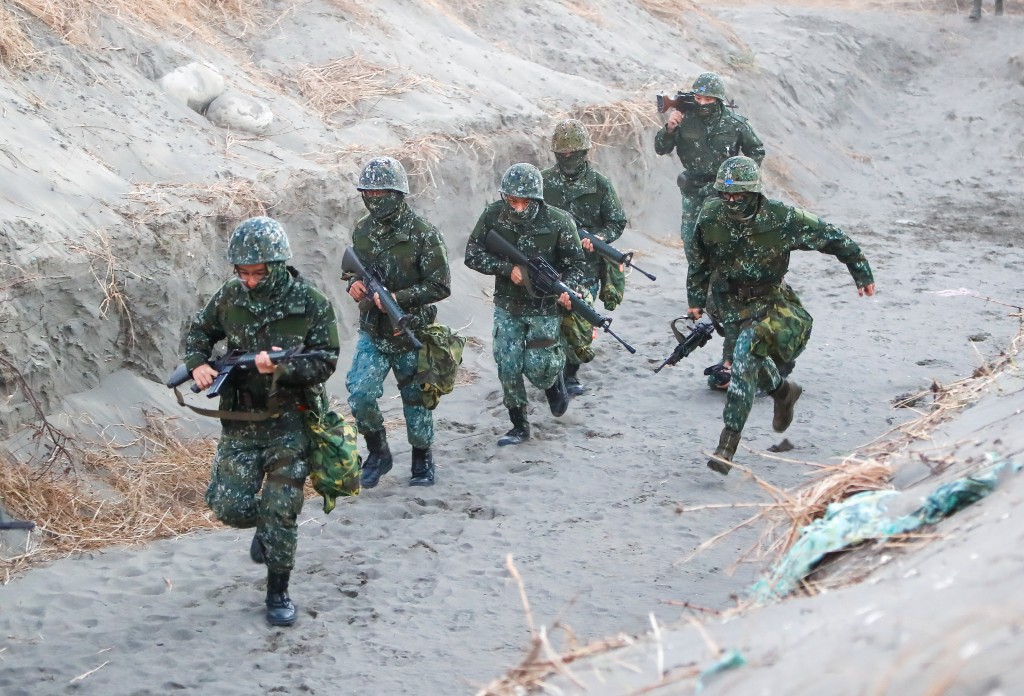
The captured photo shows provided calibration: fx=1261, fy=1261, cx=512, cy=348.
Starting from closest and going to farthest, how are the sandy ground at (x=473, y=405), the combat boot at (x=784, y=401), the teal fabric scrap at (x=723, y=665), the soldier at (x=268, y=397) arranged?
the teal fabric scrap at (x=723, y=665)
the sandy ground at (x=473, y=405)
the soldier at (x=268, y=397)
the combat boot at (x=784, y=401)

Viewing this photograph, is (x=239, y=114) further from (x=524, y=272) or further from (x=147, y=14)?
(x=524, y=272)

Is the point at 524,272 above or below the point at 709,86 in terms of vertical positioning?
below

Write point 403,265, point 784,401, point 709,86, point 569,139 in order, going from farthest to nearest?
1. point 709,86
2. point 569,139
3. point 784,401
4. point 403,265

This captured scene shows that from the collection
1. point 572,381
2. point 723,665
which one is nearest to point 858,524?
point 723,665

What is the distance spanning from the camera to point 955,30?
24.5m

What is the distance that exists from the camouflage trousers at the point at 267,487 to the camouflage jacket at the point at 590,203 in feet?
13.2

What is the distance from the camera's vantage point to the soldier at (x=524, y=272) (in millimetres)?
8055

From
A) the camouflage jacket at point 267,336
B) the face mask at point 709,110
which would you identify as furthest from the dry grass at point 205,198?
the face mask at point 709,110

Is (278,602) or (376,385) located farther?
(376,385)

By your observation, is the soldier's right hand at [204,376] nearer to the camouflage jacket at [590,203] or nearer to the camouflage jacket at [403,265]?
the camouflage jacket at [403,265]

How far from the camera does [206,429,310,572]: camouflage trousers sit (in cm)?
573

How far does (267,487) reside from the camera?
18.9 feet

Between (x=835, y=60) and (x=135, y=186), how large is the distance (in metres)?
16.0

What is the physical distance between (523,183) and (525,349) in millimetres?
1103
